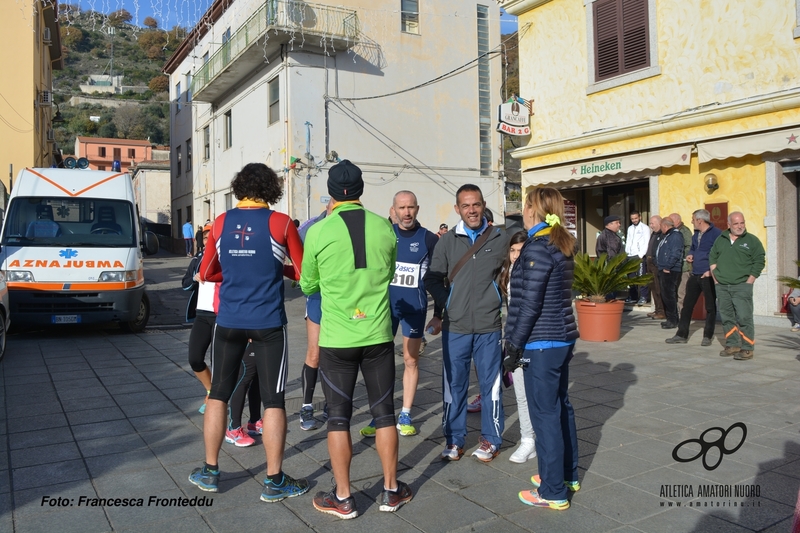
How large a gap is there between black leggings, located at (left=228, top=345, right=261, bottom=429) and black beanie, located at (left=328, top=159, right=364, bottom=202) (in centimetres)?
136

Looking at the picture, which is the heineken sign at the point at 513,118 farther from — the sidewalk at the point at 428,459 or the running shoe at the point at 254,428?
the running shoe at the point at 254,428

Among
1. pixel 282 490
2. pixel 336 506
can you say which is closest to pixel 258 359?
pixel 282 490

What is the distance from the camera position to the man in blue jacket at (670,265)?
10.3 m

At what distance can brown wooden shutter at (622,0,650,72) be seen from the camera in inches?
472

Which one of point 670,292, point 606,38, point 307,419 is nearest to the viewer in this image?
point 307,419

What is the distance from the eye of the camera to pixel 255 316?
157 inches

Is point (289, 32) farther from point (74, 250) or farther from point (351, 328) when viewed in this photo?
point (351, 328)

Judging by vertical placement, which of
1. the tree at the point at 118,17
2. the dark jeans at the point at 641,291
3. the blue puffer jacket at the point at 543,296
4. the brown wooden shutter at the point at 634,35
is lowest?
the dark jeans at the point at 641,291

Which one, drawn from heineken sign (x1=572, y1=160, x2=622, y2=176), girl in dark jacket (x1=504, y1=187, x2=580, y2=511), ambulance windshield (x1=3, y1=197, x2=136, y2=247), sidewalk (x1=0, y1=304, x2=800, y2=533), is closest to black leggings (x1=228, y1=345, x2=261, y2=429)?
sidewalk (x1=0, y1=304, x2=800, y2=533)

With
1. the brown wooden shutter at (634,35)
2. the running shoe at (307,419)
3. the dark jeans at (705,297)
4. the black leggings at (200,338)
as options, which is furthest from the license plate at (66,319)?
the brown wooden shutter at (634,35)

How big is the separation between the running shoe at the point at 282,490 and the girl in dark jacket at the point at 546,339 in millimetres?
1337

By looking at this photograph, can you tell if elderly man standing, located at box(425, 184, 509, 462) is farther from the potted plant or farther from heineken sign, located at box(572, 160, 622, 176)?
heineken sign, located at box(572, 160, 622, 176)

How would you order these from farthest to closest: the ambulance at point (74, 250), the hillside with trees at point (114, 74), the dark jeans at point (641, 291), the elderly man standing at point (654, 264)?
the dark jeans at point (641, 291)
the elderly man standing at point (654, 264)
the hillside with trees at point (114, 74)
the ambulance at point (74, 250)

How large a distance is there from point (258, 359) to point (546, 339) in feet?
5.64
